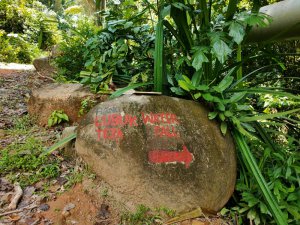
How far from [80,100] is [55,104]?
0.81 ft

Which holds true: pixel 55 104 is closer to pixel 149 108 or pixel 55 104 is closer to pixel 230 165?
pixel 149 108

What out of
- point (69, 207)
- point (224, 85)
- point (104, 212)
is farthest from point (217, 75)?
point (69, 207)

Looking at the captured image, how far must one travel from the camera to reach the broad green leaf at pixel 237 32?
4.71 feet

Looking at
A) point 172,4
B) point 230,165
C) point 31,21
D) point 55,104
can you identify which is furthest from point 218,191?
point 31,21

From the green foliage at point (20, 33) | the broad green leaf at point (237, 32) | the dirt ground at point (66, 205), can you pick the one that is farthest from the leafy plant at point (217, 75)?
the green foliage at point (20, 33)

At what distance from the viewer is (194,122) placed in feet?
5.75

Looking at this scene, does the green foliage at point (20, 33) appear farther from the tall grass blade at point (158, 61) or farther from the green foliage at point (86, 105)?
the tall grass blade at point (158, 61)

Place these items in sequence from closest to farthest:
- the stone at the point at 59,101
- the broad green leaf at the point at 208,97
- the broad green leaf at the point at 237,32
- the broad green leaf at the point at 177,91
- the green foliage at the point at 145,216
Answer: the broad green leaf at the point at 237,32, the green foliage at the point at 145,216, the broad green leaf at the point at 208,97, the broad green leaf at the point at 177,91, the stone at the point at 59,101

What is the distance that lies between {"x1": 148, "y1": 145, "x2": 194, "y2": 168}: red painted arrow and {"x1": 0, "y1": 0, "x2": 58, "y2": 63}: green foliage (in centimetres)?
537

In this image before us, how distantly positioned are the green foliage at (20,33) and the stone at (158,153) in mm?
5146

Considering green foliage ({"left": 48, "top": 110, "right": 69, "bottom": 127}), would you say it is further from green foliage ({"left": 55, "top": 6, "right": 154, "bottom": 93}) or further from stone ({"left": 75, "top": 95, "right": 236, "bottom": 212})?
stone ({"left": 75, "top": 95, "right": 236, "bottom": 212})

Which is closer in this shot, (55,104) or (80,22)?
(55,104)

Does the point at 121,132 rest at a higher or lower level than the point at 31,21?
lower

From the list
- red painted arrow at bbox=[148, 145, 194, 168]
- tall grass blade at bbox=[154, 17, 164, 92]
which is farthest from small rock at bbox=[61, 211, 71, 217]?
tall grass blade at bbox=[154, 17, 164, 92]
